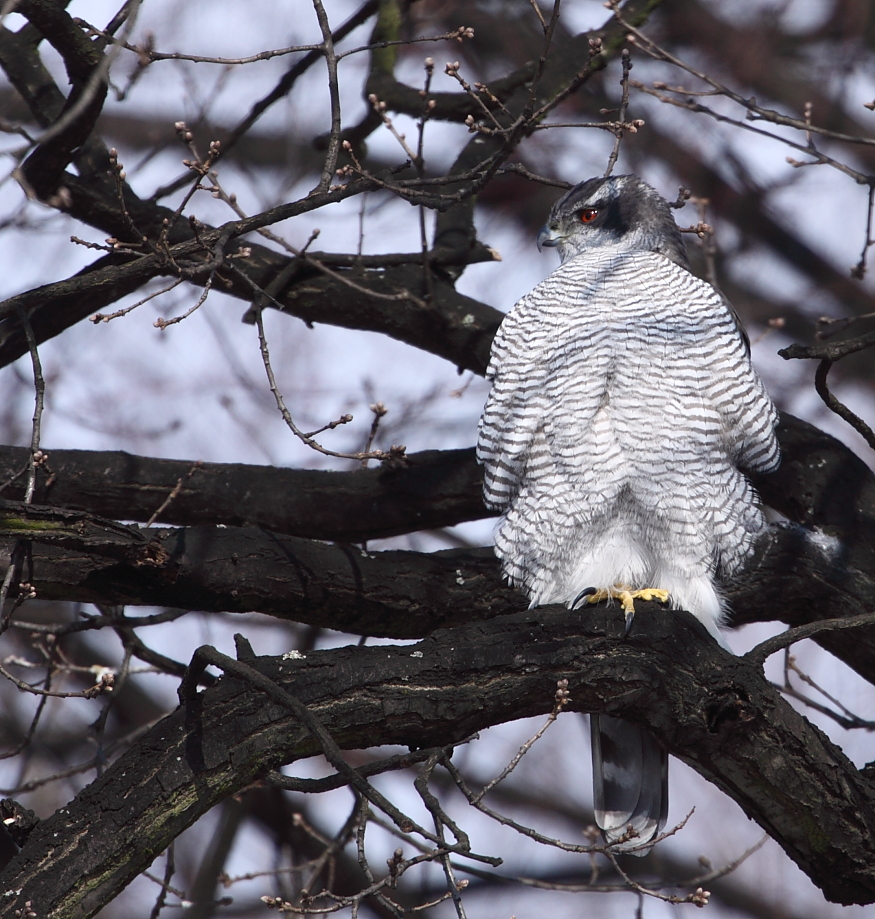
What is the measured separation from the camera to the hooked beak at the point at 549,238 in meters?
4.89

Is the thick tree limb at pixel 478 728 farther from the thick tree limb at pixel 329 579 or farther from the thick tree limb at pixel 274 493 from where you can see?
the thick tree limb at pixel 274 493

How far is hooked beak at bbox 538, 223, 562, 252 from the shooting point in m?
4.89

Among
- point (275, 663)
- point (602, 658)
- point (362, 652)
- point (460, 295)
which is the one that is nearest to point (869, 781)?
point (602, 658)

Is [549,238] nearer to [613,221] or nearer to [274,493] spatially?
[613,221]

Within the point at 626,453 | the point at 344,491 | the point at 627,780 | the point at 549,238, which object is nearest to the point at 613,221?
the point at 549,238

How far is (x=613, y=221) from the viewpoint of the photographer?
4773 millimetres

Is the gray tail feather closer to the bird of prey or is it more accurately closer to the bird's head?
the bird of prey

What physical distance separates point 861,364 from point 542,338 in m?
6.12

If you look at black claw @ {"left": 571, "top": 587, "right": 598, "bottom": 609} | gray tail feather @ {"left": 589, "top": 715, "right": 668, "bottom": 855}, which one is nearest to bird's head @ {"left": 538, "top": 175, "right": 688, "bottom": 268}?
black claw @ {"left": 571, "top": 587, "right": 598, "bottom": 609}

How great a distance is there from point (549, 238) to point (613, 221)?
11.9 inches

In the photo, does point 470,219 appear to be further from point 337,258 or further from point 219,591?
point 219,591

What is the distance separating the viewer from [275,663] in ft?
9.30

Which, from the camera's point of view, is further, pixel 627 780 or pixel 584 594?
pixel 627 780

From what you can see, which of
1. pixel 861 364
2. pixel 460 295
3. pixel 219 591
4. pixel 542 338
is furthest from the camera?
pixel 861 364
